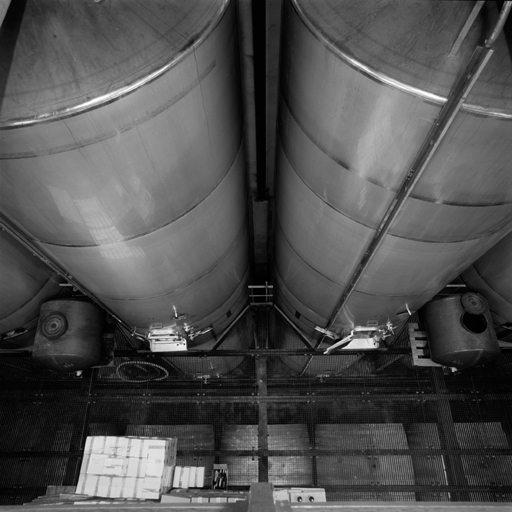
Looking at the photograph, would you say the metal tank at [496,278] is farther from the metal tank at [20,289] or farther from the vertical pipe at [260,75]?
the metal tank at [20,289]

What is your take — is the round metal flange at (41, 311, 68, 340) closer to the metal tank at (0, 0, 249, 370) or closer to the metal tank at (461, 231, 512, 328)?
the metal tank at (0, 0, 249, 370)

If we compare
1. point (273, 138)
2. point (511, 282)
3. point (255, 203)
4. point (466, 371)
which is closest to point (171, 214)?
point (273, 138)

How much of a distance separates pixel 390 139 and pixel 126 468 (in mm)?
3996

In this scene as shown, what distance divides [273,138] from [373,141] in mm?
2102

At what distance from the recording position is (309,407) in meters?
5.74

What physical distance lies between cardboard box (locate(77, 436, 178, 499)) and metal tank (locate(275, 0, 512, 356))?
9.03 feet

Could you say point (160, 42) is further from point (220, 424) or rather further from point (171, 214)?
point (220, 424)

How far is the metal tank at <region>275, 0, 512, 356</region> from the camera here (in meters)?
1.63

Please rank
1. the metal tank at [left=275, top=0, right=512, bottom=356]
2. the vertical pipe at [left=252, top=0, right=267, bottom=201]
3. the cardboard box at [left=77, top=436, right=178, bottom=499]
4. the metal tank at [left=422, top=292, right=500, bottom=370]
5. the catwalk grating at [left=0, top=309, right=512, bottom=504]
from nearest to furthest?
the metal tank at [left=275, top=0, right=512, bottom=356], the vertical pipe at [left=252, top=0, right=267, bottom=201], the cardboard box at [left=77, top=436, right=178, bottom=499], the metal tank at [left=422, top=292, right=500, bottom=370], the catwalk grating at [left=0, top=309, right=512, bottom=504]

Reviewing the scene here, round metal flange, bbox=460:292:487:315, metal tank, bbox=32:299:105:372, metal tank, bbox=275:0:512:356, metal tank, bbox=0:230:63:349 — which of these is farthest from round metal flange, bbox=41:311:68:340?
round metal flange, bbox=460:292:487:315

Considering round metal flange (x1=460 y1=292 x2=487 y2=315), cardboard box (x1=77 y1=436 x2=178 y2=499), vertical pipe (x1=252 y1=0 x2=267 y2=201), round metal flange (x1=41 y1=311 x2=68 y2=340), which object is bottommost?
cardboard box (x1=77 y1=436 x2=178 y2=499)

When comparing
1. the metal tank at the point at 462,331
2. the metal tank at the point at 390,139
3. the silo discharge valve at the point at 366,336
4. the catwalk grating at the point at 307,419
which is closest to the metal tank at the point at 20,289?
the catwalk grating at the point at 307,419

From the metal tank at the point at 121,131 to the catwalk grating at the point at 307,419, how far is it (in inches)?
124

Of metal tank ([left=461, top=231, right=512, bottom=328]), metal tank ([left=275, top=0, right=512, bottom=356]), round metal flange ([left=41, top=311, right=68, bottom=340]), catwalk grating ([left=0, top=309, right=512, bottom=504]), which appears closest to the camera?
metal tank ([left=275, top=0, right=512, bottom=356])
